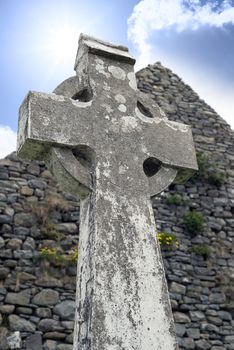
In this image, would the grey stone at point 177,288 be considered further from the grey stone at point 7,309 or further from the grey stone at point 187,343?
the grey stone at point 7,309

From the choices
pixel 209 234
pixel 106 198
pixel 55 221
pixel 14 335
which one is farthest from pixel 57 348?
pixel 106 198

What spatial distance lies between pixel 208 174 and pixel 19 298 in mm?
5980

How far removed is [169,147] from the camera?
11.2 feet

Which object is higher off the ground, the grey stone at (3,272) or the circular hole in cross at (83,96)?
the grey stone at (3,272)

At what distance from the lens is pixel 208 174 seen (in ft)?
38.3

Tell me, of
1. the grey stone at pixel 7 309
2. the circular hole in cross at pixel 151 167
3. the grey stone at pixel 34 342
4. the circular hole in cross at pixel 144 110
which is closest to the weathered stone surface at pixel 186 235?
the grey stone at pixel 7 309

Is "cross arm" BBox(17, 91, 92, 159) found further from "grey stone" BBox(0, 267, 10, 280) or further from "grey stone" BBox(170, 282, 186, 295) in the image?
"grey stone" BBox(170, 282, 186, 295)

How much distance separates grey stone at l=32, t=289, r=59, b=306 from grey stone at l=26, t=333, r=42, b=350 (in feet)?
1.83

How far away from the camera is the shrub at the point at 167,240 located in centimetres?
980

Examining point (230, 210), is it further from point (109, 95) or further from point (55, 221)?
point (109, 95)

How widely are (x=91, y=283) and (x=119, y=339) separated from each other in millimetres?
329

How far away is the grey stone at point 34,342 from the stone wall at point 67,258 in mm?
15

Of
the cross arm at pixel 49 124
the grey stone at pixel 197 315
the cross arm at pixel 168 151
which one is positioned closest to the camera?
the cross arm at pixel 49 124

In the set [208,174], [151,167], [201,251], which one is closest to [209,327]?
[201,251]
